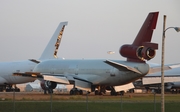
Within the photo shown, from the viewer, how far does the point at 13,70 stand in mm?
67062

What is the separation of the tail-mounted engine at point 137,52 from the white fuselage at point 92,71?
0.66 m

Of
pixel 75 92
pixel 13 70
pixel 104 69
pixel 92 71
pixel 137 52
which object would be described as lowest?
pixel 75 92

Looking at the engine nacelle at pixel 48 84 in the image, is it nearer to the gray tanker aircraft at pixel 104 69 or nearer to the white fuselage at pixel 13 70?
the gray tanker aircraft at pixel 104 69

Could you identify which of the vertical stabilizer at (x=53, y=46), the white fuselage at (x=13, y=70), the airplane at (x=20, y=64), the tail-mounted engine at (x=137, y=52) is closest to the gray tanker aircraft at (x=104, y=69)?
the tail-mounted engine at (x=137, y=52)

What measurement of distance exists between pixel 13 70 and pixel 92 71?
61.5 feet

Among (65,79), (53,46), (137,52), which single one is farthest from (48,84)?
(53,46)

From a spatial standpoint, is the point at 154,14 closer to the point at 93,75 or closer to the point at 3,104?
the point at 93,75

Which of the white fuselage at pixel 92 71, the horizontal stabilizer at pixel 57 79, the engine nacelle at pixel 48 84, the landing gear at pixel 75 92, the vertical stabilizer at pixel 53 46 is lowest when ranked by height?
the landing gear at pixel 75 92

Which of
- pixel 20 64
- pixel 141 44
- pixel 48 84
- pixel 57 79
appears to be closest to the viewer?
pixel 141 44

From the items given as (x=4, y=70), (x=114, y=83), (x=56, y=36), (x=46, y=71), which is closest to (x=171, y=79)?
(x=114, y=83)

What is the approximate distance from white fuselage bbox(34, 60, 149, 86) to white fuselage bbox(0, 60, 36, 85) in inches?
315

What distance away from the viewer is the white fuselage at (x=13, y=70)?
215 feet

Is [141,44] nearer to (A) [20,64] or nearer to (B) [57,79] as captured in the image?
(B) [57,79]

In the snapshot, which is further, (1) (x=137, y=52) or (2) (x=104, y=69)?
(2) (x=104, y=69)
